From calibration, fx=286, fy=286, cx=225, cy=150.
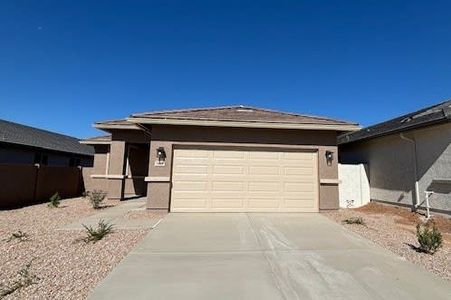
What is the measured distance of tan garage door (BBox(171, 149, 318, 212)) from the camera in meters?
9.76

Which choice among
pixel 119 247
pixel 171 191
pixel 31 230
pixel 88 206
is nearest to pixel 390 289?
pixel 119 247

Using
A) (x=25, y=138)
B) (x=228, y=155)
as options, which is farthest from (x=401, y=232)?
(x=25, y=138)

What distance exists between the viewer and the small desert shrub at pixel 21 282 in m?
3.82

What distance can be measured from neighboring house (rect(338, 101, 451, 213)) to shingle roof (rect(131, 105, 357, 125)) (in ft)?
8.79

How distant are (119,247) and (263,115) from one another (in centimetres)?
697

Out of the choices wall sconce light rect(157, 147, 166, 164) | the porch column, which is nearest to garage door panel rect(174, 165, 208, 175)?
wall sconce light rect(157, 147, 166, 164)

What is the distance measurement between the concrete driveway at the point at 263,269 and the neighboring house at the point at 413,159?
4671 millimetres

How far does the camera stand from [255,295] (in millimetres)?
3799

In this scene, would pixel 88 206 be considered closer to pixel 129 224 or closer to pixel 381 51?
pixel 129 224

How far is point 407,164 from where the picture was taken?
35.9 feet

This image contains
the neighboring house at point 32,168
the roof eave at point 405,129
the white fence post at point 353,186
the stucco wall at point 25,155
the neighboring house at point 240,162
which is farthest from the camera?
the stucco wall at point 25,155

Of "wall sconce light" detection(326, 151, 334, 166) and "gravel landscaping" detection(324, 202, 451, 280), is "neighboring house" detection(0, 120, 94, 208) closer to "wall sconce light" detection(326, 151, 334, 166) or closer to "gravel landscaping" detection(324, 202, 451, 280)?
"gravel landscaping" detection(324, 202, 451, 280)

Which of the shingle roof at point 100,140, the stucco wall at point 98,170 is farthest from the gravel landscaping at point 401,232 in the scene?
the stucco wall at point 98,170

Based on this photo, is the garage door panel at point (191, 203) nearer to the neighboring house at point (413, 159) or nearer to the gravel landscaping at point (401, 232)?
the gravel landscaping at point (401, 232)
